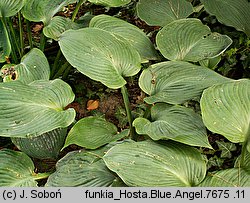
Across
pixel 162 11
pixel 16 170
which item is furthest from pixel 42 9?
pixel 16 170

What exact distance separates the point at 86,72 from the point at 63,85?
0.12m

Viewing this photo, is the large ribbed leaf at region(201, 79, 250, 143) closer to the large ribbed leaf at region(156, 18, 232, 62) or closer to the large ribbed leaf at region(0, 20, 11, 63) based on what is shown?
the large ribbed leaf at region(156, 18, 232, 62)

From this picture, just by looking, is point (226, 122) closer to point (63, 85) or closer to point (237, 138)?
point (237, 138)

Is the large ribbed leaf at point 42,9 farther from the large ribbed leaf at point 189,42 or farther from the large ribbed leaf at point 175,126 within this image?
the large ribbed leaf at point 175,126

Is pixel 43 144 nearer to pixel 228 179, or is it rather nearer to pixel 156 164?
pixel 156 164

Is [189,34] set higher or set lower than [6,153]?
higher

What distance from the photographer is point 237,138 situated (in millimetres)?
1675

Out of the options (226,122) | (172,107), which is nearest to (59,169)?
(172,107)

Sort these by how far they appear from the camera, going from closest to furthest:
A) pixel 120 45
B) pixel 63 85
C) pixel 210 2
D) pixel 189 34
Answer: pixel 63 85 → pixel 120 45 → pixel 189 34 → pixel 210 2

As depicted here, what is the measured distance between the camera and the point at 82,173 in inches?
69.1

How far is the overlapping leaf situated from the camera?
1776 millimetres

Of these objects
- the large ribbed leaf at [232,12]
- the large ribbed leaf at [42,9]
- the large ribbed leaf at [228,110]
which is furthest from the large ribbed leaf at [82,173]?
the large ribbed leaf at [232,12]

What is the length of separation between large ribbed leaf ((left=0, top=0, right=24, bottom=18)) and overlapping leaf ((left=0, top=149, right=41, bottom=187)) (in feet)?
2.45

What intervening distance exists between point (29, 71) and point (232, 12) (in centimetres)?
116
